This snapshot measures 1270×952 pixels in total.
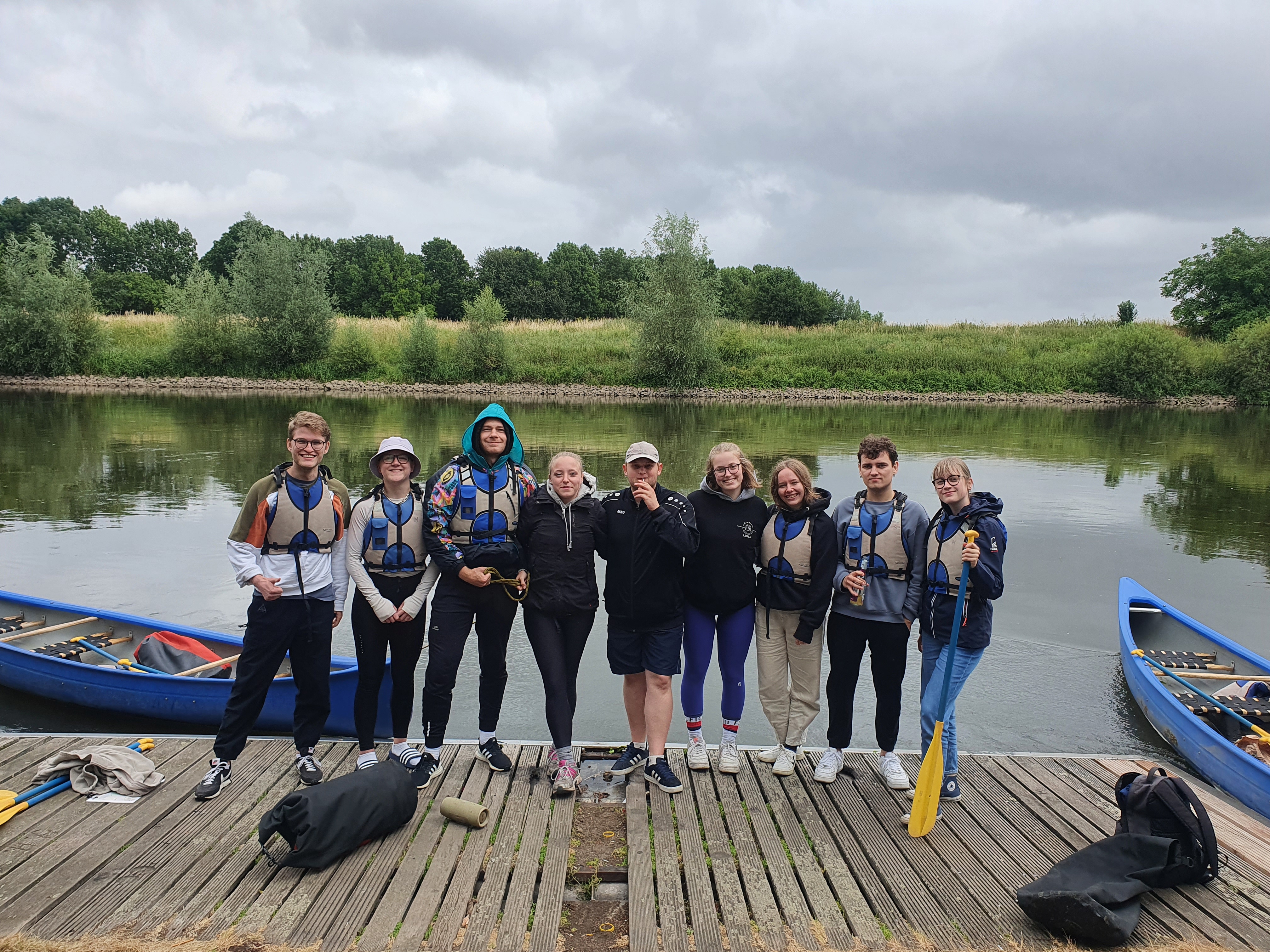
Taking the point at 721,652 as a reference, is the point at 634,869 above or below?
below

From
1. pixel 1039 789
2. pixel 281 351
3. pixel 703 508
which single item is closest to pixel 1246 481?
pixel 1039 789

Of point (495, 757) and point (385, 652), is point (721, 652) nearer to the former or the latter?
point (495, 757)

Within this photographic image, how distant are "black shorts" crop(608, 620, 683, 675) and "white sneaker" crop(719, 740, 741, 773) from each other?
69 centimetres

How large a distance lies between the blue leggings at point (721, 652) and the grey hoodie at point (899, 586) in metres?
0.56

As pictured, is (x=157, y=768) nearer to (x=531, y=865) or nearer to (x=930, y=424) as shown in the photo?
(x=531, y=865)

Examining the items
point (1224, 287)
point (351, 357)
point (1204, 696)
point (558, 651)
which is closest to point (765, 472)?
point (1204, 696)

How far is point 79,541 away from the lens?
39.1 feet

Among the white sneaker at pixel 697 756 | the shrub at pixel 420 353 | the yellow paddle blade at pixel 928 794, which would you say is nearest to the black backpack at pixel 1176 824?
the yellow paddle blade at pixel 928 794

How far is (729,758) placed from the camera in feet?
14.9

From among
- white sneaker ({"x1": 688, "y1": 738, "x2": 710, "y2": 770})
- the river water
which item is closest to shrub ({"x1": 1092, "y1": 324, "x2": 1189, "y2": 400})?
the river water

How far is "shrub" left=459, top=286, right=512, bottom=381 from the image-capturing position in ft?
148

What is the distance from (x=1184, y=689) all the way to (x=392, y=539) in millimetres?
6868

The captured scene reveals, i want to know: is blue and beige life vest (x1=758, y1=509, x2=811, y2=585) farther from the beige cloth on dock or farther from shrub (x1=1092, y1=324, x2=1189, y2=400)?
shrub (x1=1092, y1=324, x2=1189, y2=400)

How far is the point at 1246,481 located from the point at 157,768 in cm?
2344
